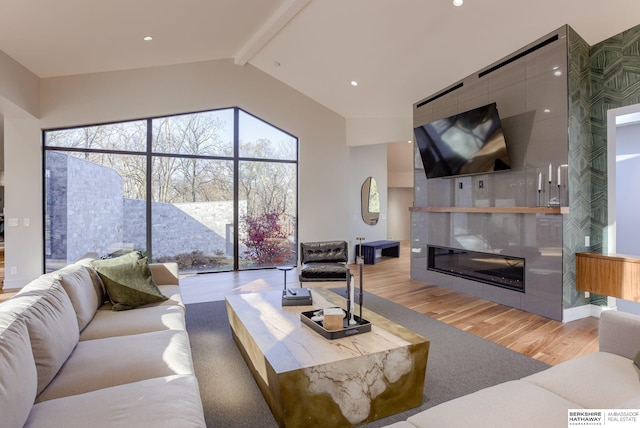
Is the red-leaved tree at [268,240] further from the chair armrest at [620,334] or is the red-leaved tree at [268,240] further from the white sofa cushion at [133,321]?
the chair armrest at [620,334]

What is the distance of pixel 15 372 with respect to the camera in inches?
51.3

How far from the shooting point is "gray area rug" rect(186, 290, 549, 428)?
7.00 ft

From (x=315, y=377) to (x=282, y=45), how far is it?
5376 mm

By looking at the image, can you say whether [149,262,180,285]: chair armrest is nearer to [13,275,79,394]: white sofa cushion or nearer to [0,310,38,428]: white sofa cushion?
[13,275,79,394]: white sofa cushion

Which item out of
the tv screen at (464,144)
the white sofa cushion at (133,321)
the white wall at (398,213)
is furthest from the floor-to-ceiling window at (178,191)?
the white wall at (398,213)

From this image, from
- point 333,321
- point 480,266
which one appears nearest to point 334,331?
point 333,321

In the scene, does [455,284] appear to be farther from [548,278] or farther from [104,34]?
[104,34]

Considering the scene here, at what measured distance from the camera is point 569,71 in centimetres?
375

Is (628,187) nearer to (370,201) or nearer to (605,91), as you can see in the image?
(605,91)

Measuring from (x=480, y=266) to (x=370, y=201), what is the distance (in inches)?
151

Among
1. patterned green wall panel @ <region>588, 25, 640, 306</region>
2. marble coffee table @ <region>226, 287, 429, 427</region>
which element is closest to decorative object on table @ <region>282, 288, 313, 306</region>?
marble coffee table @ <region>226, 287, 429, 427</region>

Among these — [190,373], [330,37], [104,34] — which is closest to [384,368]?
[190,373]

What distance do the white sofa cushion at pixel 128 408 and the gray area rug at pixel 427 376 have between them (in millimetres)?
615

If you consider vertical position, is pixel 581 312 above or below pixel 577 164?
below
